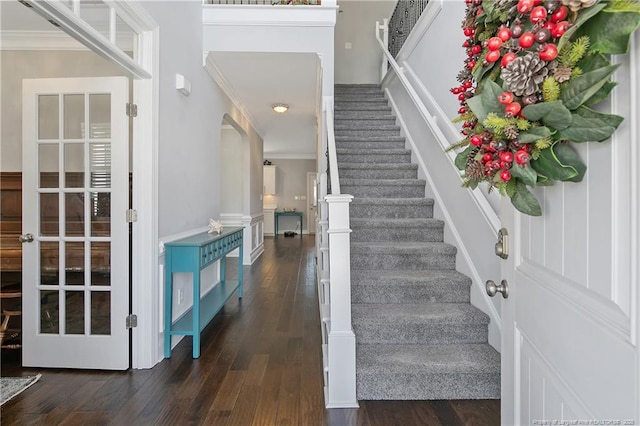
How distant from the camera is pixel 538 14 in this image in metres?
0.62

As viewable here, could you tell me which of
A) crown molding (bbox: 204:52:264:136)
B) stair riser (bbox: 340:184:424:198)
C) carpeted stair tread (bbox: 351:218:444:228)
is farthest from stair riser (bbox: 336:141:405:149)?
crown molding (bbox: 204:52:264:136)

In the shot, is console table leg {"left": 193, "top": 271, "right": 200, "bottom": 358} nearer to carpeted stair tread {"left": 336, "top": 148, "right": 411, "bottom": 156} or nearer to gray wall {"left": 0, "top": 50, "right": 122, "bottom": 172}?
gray wall {"left": 0, "top": 50, "right": 122, "bottom": 172}

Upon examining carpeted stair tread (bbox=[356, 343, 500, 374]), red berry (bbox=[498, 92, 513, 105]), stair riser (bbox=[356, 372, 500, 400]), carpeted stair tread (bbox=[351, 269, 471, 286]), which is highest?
red berry (bbox=[498, 92, 513, 105])

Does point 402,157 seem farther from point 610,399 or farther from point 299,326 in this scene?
point 610,399

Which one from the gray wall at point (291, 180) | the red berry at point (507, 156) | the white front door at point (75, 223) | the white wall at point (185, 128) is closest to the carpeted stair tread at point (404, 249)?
the white wall at point (185, 128)

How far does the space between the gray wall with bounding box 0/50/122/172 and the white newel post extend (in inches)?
99.0

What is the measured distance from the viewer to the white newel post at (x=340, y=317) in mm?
1822

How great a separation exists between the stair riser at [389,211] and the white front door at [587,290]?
7.14 feet

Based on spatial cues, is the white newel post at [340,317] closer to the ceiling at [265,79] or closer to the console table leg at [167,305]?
the console table leg at [167,305]

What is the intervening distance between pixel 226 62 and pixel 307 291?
2.90 meters

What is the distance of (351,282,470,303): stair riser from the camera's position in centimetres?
239

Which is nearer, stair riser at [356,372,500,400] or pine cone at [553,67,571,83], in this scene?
pine cone at [553,67,571,83]

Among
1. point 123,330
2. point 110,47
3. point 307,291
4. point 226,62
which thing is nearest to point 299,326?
point 307,291

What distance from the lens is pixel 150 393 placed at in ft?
6.55
